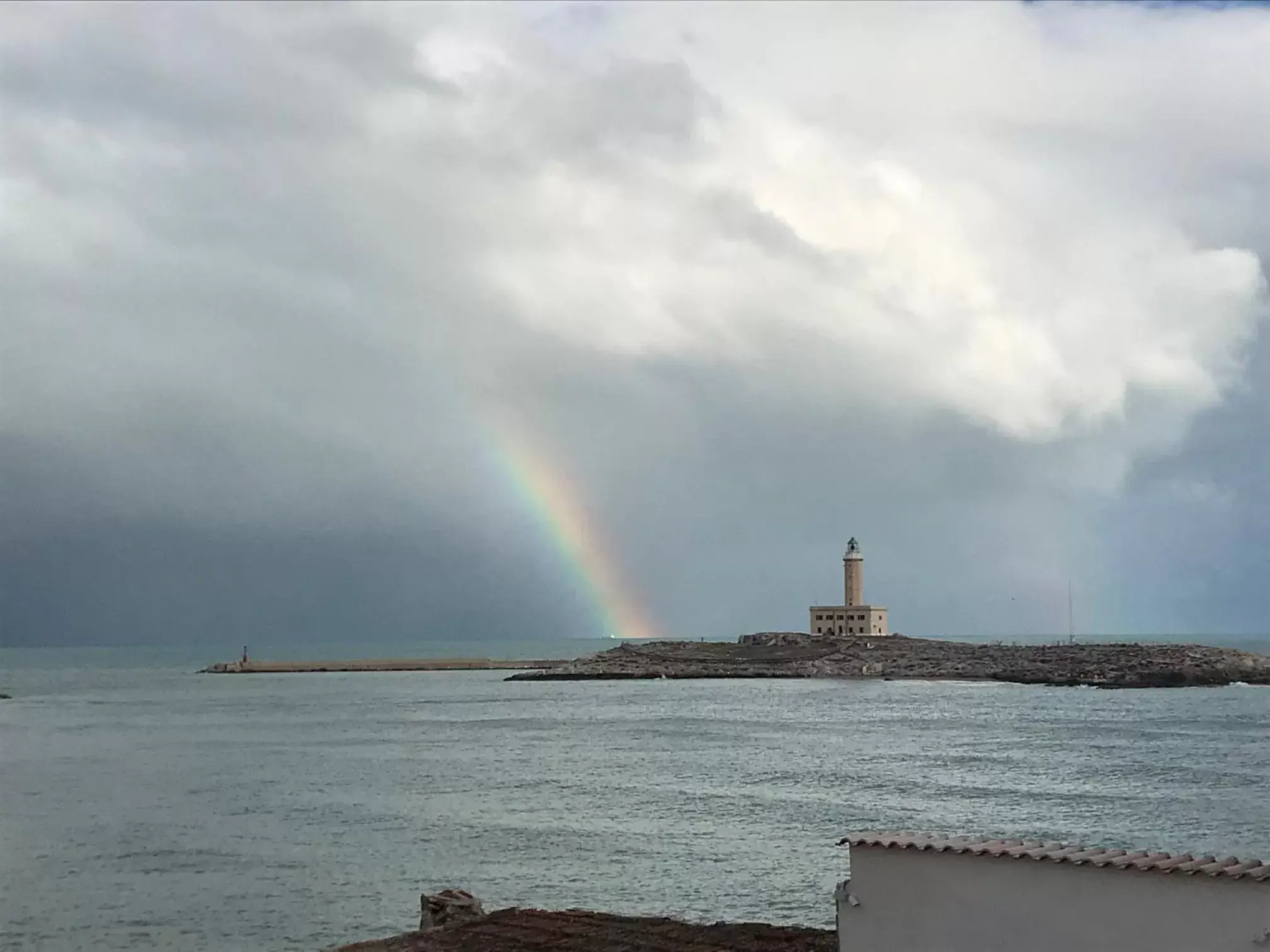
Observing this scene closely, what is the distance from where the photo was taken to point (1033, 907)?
8.26m

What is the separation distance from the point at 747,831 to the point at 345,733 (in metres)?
36.7

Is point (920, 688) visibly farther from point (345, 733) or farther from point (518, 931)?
point (518, 931)

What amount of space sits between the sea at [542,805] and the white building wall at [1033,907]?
34.2 ft

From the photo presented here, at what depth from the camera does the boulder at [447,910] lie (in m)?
14.1

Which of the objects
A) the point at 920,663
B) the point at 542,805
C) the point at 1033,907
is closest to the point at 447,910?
the point at 1033,907

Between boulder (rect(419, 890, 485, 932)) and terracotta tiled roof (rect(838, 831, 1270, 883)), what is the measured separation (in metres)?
6.40

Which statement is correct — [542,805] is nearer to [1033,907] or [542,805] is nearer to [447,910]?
[447,910]

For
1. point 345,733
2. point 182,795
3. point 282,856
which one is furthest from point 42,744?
point 282,856

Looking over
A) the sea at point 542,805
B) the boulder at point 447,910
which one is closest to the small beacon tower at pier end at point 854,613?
the sea at point 542,805

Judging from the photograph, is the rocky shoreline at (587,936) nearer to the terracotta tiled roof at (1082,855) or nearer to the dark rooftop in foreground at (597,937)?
the dark rooftop in foreground at (597,937)

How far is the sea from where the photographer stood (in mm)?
21328

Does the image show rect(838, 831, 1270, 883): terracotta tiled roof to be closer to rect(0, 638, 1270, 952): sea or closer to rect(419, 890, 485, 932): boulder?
rect(419, 890, 485, 932): boulder

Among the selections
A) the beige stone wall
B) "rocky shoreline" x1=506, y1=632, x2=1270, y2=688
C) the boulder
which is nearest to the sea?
the boulder

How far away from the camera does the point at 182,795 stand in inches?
1510
